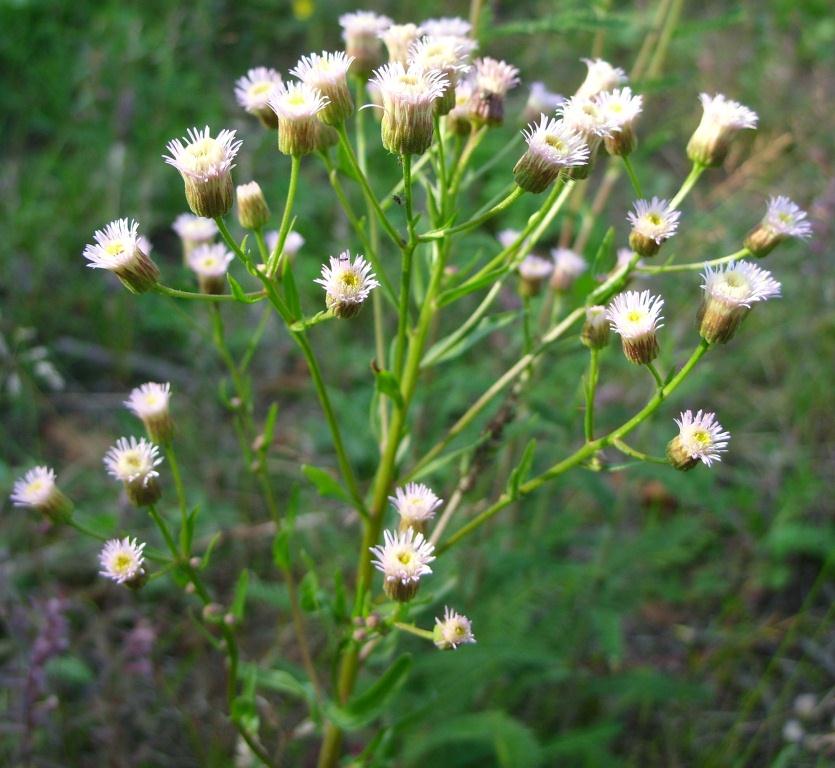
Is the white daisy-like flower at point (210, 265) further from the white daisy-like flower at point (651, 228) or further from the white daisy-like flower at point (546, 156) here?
the white daisy-like flower at point (651, 228)

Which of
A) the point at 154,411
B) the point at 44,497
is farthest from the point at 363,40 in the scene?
the point at 44,497

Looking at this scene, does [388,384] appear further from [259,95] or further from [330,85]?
[259,95]

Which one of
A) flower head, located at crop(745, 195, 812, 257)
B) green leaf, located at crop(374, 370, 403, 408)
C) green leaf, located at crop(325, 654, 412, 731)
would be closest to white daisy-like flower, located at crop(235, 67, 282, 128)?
green leaf, located at crop(374, 370, 403, 408)

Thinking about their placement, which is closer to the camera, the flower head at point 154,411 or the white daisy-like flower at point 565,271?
the flower head at point 154,411

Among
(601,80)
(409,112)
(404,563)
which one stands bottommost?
(404,563)

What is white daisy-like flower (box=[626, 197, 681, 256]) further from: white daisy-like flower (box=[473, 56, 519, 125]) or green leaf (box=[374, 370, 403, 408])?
green leaf (box=[374, 370, 403, 408])

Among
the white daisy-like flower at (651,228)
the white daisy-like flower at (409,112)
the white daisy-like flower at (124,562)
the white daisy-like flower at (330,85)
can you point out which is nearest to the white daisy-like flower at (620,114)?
the white daisy-like flower at (651,228)
